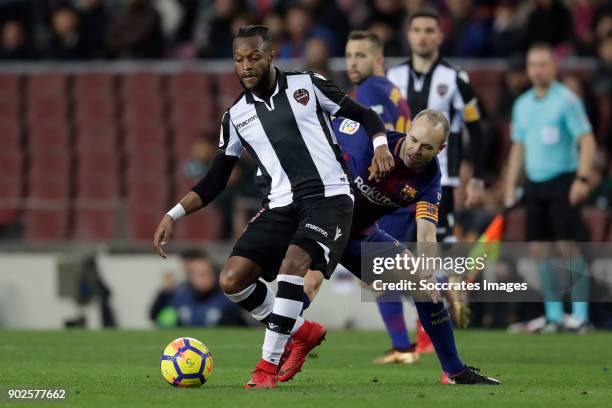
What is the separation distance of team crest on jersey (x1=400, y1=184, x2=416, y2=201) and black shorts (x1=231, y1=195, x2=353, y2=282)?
15.6 inches

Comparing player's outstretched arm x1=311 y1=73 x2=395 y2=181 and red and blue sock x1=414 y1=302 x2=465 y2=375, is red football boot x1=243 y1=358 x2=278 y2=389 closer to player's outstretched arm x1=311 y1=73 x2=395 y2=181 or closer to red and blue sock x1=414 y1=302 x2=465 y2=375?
red and blue sock x1=414 y1=302 x2=465 y2=375

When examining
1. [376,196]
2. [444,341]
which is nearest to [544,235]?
[376,196]

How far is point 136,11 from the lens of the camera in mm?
18875

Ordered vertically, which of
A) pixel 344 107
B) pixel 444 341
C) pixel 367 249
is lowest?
pixel 444 341

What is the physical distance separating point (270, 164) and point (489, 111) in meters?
9.25

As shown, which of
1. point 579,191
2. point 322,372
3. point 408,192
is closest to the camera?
point 408,192

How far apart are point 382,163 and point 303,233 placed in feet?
1.99

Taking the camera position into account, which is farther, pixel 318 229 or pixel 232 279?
pixel 232 279

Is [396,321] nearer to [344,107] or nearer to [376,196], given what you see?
[376,196]

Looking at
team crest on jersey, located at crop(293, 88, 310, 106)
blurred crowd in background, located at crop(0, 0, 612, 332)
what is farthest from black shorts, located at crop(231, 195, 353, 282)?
blurred crowd in background, located at crop(0, 0, 612, 332)

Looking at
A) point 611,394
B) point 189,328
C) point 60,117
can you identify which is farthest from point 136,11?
point 611,394

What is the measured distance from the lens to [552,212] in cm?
1318

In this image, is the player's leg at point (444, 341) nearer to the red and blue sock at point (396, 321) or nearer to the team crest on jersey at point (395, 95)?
the red and blue sock at point (396, 321)

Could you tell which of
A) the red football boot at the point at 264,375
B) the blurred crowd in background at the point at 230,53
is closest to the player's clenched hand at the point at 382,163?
the red football boot at the point at 264,375
